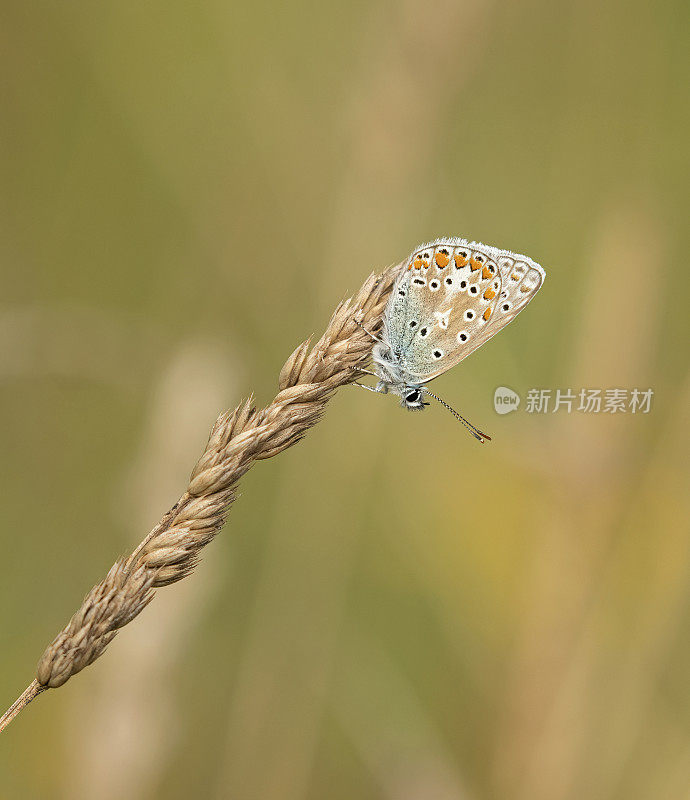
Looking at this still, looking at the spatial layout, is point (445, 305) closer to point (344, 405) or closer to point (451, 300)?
point (451, 300)

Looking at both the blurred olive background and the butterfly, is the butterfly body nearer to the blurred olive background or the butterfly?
the butterfly

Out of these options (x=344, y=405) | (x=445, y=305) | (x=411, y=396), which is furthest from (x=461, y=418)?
(x=344, y=405)

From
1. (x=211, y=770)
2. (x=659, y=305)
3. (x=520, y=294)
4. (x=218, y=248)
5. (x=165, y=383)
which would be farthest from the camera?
(x=218, y=248)

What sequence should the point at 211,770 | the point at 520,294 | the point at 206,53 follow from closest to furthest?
the point at 520,294 → the point at 211,770 → the point at 206,53

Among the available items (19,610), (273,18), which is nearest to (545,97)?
(273,18)

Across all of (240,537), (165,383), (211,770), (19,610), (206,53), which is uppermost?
(206,53)

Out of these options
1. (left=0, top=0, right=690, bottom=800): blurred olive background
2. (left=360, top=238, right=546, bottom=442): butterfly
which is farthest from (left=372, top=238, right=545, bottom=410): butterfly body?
(left=0, top=0, right=690, bottom=800): blurred olive background

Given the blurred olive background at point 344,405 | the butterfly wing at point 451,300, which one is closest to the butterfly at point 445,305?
the butterfly wing at point 451,300

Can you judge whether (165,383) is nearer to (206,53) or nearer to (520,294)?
(520,294)

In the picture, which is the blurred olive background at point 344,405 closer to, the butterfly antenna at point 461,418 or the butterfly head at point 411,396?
the butterfly antenna at point 461,418
